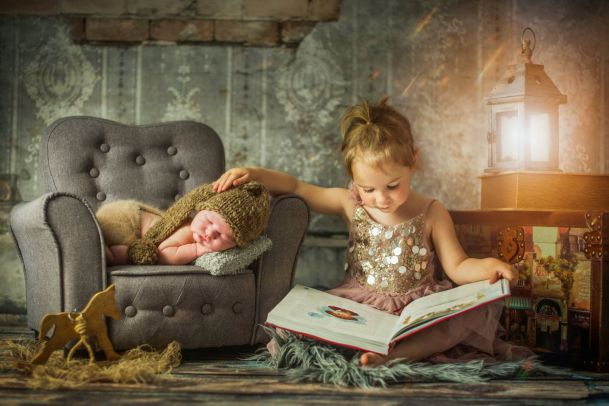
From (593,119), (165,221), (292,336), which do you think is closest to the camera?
(292,336)

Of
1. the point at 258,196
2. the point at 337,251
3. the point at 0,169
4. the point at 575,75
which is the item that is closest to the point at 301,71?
the point at 337,251

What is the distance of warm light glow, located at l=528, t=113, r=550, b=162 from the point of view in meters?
2.63

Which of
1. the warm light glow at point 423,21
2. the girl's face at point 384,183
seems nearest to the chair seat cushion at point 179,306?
the girl's face at point 384,183

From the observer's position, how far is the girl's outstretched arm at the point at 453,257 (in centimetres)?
203

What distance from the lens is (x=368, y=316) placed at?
1985 mm

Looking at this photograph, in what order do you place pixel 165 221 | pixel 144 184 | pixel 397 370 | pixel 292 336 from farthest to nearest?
pixel 144 184 → pixel 165 221 → pixel 292 336 → pixel 397 370

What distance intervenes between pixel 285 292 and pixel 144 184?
0.84m

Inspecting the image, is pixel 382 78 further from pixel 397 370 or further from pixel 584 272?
pixel 397 370

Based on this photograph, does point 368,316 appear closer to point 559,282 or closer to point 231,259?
point 231,259

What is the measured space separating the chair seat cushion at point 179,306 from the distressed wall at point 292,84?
41.9 inches

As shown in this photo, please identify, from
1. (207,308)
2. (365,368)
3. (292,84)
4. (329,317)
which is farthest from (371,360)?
(292,84)

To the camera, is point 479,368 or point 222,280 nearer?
point 479,368

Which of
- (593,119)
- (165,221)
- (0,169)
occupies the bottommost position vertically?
(165,221)

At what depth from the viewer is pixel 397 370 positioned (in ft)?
5.80
